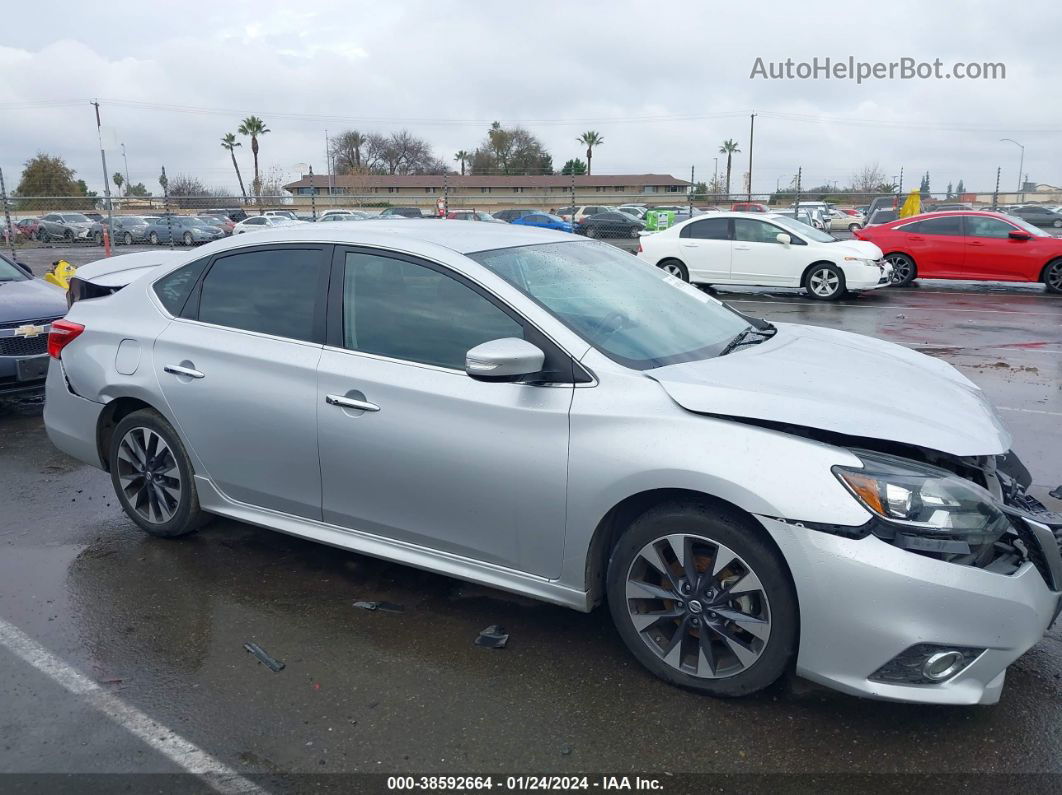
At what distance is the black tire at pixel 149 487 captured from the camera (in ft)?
14.5

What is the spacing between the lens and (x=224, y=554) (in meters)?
4.54

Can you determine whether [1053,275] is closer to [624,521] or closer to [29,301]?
[624,521]

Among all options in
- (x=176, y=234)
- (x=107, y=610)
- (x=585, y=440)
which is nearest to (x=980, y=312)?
(x=585, y=440)

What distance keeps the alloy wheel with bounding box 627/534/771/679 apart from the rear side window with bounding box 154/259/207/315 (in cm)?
276

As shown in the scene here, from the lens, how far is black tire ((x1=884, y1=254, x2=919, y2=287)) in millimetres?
16594

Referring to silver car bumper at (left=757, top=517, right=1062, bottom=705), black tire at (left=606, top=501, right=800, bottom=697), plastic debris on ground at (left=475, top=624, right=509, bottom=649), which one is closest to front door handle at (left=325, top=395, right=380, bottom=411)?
plastic debris on ground at (left=475, top=624, right=509, bottom=649)

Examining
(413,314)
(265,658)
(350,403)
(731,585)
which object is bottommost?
(265,658)

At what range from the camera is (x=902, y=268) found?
54.7 feet

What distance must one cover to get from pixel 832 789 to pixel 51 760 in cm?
252

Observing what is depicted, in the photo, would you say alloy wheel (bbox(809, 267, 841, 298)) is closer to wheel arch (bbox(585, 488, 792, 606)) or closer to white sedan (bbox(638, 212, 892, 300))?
white sedan (bbox(638, 212, 892, 300))

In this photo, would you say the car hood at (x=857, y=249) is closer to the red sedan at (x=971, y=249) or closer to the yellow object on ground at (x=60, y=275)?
the red sedan at (x=971, y=249)

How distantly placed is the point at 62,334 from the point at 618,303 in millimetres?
3142

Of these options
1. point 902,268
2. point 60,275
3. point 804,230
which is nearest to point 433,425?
point 60,275

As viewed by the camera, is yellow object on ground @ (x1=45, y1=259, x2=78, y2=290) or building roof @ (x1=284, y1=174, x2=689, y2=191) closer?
yellow object on ground @ (x1=45, y1=259, x2=78, y2=290)
